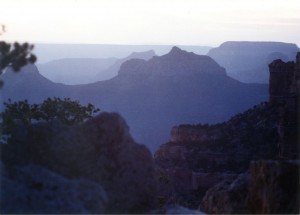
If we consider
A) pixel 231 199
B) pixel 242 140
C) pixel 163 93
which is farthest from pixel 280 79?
pixel 163 93

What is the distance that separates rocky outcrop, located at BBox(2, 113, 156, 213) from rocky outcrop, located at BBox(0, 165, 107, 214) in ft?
2.38

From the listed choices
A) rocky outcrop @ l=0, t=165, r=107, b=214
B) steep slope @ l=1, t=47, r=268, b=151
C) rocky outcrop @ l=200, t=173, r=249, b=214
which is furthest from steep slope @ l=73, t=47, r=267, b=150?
rocky outcrop @ l=0, t=165, r=107, b=214

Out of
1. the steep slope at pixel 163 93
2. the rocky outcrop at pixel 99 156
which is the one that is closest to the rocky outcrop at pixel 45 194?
the rocky outcrop at pixel 99 156

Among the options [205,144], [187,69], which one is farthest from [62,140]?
[187,69]

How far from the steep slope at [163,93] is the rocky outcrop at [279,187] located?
11180 cm

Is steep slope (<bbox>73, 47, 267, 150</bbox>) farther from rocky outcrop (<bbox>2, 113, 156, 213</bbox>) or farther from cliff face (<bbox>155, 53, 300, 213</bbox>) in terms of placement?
rocky outcrop (<bbox>2, 113, 156, 213</bbox>)

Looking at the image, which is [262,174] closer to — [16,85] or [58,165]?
[58,165]

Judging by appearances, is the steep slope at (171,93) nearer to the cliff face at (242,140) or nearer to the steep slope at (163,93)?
the steep slope at (163,93)

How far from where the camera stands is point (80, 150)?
17953mm

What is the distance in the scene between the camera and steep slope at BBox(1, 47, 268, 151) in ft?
462

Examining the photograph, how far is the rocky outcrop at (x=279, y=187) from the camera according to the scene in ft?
60.1

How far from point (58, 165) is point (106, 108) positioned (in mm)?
126877

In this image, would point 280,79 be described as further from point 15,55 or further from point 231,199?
point 15,55

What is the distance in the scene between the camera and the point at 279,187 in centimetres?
1856
